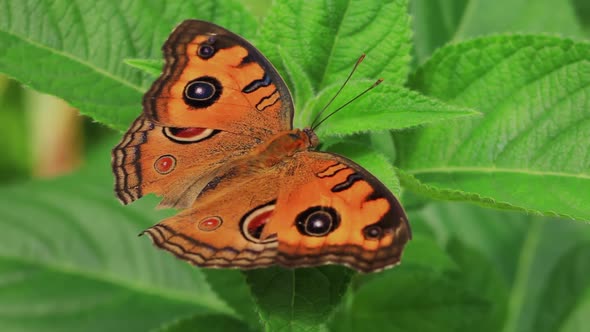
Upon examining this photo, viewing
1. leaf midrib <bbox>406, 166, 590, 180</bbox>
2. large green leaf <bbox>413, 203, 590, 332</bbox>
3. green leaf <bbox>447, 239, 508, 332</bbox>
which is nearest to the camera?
leaf midrib <bbox>406, 166, 590, 180</bbox>

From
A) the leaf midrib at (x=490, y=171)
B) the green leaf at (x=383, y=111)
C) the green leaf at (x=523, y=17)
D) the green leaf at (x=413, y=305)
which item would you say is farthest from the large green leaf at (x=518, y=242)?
the green leaf at (x=383, y=111)

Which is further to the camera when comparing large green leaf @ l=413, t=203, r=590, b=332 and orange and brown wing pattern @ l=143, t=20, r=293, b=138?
large green leaf @ l=413, t=203, r=590, b=332

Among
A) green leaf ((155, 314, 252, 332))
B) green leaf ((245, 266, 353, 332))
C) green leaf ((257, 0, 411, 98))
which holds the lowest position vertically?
green leaf ((155, 314, 252, 332))

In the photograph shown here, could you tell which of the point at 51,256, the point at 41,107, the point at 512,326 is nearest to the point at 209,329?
the point at 51,256

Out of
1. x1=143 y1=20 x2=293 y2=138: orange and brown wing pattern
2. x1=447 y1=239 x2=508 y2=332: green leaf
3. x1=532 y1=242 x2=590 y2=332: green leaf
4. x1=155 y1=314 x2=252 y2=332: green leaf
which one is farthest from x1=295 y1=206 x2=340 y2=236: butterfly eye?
x1=532 y1=242 x2=590 y2=332: green leaf

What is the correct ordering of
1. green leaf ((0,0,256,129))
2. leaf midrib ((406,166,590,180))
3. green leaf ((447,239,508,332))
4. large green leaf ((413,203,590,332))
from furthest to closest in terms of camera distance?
large green leaf ((413,203,590,332))
green leaf ((447,239,508,332))
green leaf ((0,0,256,129))
leaf midrib ((406,166,590,180))

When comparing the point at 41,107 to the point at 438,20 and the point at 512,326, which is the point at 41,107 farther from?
the point at 512,326

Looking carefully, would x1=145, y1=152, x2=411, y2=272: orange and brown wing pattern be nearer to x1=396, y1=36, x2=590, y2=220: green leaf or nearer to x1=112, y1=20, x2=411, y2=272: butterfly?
x1=112, y1=20, x2=411, y2=272: butterfly

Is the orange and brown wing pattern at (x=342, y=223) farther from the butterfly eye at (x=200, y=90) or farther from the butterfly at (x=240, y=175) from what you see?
the butterfly eye at (x=200, y=90)
